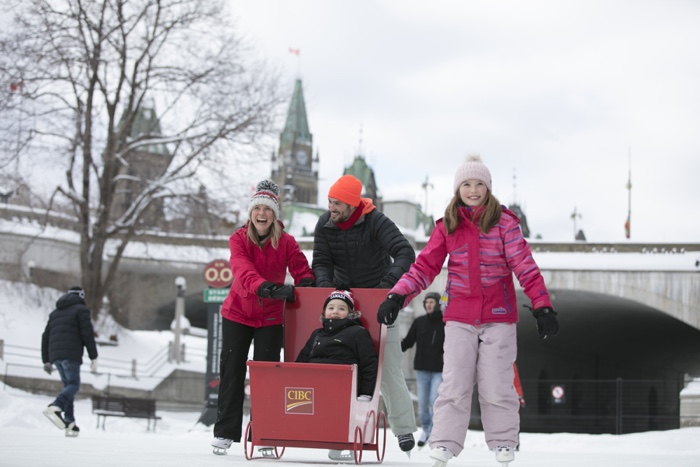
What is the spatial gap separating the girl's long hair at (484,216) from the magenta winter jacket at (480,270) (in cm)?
5

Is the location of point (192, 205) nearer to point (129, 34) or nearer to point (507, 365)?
point (129, 34)

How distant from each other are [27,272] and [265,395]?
101 feet

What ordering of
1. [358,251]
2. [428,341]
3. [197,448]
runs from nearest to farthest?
[358,251]
[197,448]
[428,341]

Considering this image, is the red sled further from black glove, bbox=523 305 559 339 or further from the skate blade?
the skate blade

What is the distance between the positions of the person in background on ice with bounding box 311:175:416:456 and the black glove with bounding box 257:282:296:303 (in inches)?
22.1

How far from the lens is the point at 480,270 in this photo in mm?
5809

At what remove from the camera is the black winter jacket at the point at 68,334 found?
1168 centimetres

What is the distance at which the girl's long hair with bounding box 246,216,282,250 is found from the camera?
708 centimetres

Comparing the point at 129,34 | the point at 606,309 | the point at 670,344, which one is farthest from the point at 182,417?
the point at 670,344

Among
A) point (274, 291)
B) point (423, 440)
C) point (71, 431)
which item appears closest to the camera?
point (274, 291)

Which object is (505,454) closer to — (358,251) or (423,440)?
(358,251)

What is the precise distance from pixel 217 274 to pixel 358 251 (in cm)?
1344

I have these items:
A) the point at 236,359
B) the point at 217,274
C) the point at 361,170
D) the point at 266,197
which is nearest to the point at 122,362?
the point at 217,274

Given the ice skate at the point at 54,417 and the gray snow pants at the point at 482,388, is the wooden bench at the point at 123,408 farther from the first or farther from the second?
the gray snow pants at the point at 482,388
